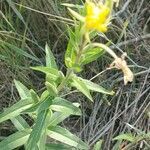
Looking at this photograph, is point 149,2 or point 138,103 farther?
point 149,2

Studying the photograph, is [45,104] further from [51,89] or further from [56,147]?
[56,147]

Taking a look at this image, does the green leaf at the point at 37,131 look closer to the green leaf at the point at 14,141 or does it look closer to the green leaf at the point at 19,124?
the green leaf at the point at 14,141

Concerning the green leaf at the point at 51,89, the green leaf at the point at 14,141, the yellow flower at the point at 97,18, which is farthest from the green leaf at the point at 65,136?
the yellow flower at the point at 97,18

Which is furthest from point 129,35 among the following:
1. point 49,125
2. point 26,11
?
point 49,125

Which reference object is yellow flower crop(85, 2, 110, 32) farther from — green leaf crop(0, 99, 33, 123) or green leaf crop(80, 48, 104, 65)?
green leaf crop(0, 99, 33, 123)

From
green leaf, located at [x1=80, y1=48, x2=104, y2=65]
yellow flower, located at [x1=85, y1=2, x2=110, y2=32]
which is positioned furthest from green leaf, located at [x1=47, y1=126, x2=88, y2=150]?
yellow flower, located at [x1=85, y1=2, x2=110, y2=32]

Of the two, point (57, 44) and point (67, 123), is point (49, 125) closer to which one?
point (67, 123)
